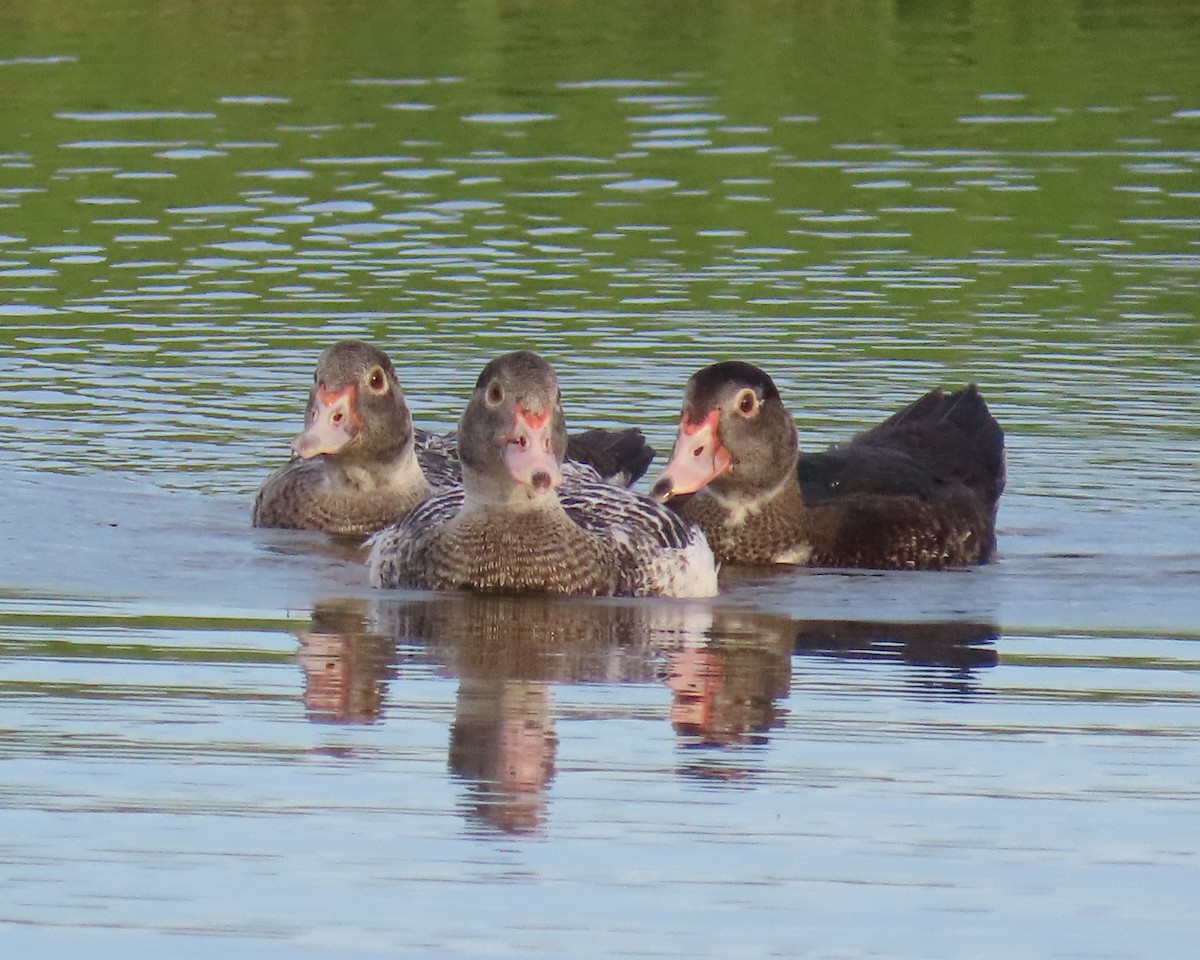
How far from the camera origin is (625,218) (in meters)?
22.0

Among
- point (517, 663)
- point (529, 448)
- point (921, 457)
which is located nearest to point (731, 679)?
point (517, 663)

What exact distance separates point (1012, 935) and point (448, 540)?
484 centimetres

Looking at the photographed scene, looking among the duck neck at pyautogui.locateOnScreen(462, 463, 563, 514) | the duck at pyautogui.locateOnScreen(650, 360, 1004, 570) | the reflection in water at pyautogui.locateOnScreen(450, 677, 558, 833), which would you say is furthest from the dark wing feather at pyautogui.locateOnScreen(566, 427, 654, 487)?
the reflection in water at pyautogui.locateOnScreen(450, 677, 558, 833)

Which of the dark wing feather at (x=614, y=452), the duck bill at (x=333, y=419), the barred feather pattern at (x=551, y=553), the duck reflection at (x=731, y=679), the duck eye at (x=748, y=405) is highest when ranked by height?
the duck eye at (x=748, y=405)

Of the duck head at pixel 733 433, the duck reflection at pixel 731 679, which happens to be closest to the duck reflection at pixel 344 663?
the duck reflection at pixel 731 679

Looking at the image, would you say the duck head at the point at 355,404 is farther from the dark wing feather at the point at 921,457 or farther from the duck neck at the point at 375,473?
the dark wing feather at the point at 921,457

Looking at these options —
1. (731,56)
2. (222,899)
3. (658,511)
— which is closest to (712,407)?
(658,511)

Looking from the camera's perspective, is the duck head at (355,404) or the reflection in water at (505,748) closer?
the reflection in water at (505,748)

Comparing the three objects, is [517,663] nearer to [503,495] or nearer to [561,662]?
[561,662]

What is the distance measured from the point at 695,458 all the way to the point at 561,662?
2588mm

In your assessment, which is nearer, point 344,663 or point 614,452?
point 344,663

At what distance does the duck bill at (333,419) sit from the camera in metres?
13.0

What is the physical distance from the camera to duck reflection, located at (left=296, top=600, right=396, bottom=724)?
9062 mm

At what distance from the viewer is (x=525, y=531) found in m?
11.2
